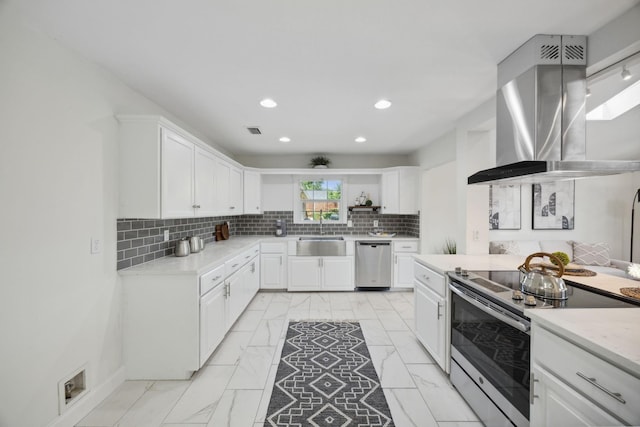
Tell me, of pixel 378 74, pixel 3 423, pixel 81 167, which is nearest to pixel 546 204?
pixel 378 74

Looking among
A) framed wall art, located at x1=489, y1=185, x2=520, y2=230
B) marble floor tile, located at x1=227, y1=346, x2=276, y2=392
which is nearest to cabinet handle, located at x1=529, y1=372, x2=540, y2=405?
marble floor tile, located at x1=227, y1=346, x2=276, y2=392

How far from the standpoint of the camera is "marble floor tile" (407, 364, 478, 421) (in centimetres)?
184

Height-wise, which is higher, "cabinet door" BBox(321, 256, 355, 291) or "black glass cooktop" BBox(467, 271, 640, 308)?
"black glass cooktop" BBox(467, 271, 640, 308)

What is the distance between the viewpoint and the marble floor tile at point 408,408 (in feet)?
5.83

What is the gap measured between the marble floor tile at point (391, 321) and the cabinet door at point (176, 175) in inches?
103

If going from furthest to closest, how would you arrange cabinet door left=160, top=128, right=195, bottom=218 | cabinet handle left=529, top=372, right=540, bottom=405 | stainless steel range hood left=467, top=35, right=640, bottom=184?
cabinet door left=160, top=128, right=195, bottom=218 < stainless steel range hood left=467, top=35, right=640, bottom=184 < cabinet handle left=529, top=372, right=540, bottom=405

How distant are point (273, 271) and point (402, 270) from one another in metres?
2.23

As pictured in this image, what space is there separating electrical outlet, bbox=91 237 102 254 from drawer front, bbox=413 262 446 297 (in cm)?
270

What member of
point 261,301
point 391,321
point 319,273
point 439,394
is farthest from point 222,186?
point 439,394

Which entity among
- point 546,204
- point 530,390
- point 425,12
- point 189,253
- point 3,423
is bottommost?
point 3,423

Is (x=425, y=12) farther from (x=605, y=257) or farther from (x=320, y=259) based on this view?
(x=605, y=257)

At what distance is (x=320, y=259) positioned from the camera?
4.55 metres

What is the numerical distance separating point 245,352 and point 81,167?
2.11 metres

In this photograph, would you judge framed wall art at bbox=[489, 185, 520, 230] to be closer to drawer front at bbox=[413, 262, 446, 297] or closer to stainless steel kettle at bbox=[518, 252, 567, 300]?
drawer front at bbox=[413, 262, 446, 297]
